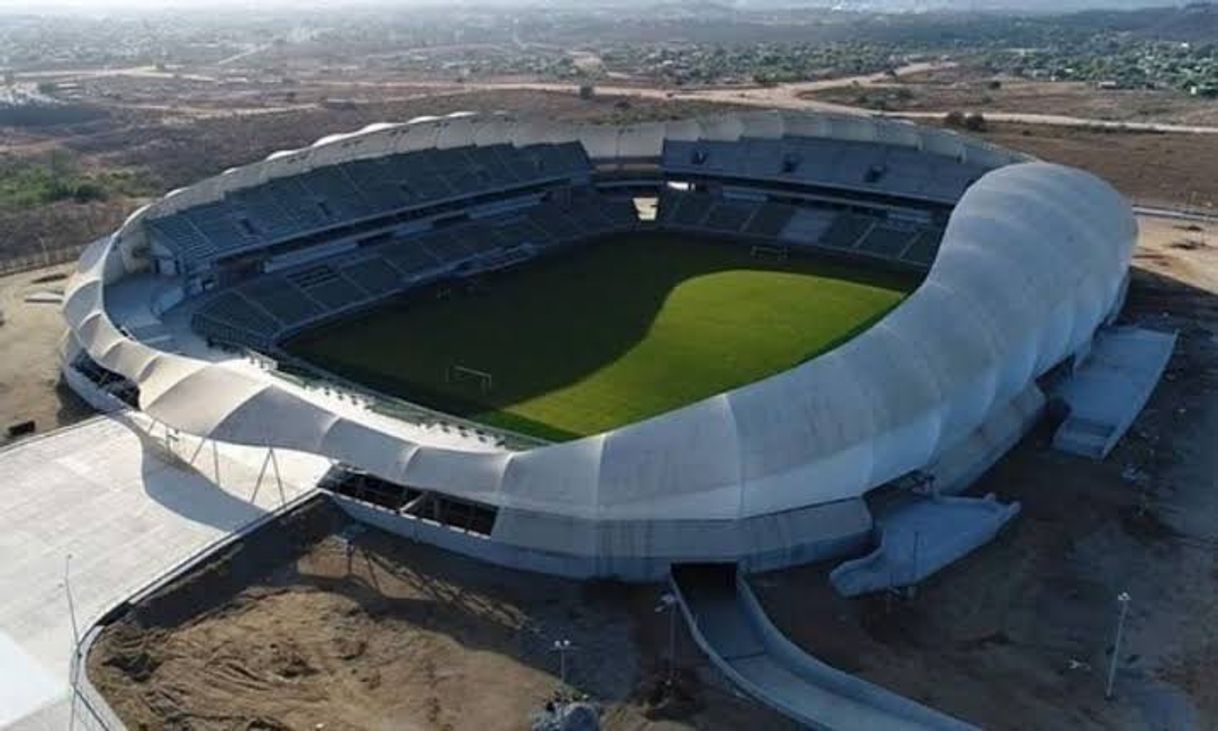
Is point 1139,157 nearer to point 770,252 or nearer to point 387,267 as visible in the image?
point 770,252

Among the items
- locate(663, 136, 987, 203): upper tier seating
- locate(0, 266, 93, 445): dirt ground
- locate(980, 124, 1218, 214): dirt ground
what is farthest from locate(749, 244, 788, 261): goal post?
locate(0, 266, 93, 445): dirt ground

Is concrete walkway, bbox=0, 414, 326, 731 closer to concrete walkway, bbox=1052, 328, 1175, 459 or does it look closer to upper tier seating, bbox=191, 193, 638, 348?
→ upper tier seating, bbox=191, 193, 638, 348


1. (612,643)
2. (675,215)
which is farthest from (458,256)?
(612,643)

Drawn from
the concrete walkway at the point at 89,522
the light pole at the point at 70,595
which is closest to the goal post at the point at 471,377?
the concrete walkway at the point at 89,522

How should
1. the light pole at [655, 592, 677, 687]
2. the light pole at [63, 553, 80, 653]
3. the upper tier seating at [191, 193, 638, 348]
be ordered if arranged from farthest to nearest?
the upper tier seating at [191, 193, 638, 348]
the light pole at [63, 553, 80, 653]
the light pole at [655, 592, 677, 687]

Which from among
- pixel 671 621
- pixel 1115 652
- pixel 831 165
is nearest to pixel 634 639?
pixel 671 621

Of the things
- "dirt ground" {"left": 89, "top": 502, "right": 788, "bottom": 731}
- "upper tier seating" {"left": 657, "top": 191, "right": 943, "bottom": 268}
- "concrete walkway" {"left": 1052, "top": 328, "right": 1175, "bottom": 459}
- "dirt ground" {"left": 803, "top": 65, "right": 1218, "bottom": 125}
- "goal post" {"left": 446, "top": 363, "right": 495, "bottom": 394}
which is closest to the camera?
"dirt ground" {"left": 89, "top": 502, "right": 788, "bottom": 731}

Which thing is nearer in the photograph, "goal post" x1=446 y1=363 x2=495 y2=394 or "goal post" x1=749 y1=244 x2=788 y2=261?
"goal post" x1=446 y1=363 x2=495 y2=394
